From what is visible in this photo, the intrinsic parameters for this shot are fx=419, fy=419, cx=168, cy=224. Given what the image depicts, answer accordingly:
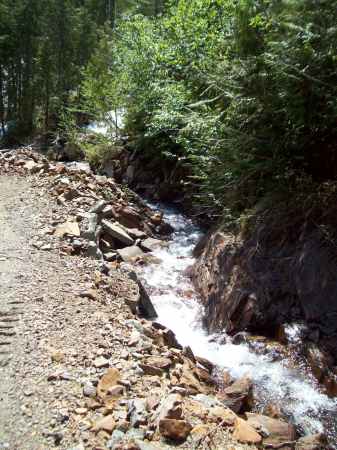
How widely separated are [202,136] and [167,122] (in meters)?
2.37

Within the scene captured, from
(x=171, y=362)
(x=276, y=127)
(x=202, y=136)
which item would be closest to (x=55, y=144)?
(x=202, y=136)

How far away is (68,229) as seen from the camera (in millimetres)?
7953

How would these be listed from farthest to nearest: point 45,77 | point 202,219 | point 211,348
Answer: point 45,77 < point 202,219 < point 211,348

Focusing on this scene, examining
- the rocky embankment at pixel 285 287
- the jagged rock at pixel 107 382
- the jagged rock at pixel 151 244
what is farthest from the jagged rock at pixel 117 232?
the jagged rock at pixel 107 382

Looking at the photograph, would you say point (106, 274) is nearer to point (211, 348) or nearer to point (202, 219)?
point (211, 348)

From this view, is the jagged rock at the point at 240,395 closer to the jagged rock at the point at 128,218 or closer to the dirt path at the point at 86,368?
the dirt path at the point at 86,368

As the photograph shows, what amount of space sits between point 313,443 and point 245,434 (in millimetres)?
1104

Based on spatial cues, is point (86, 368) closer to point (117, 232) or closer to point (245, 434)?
point (245, 434)

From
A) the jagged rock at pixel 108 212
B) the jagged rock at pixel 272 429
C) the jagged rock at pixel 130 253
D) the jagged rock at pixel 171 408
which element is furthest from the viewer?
the jagged rock at pixel 108 212

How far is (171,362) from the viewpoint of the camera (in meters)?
4.84

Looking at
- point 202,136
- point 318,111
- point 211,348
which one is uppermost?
point 318,111

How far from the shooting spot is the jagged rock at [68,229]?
25.5 ft

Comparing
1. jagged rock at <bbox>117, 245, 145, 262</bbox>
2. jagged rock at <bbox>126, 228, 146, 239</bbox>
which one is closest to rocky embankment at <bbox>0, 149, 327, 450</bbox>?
jagged rock at <bbox>117, 245, 145, 262</bbox>

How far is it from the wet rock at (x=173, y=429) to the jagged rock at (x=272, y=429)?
38.1 inches
